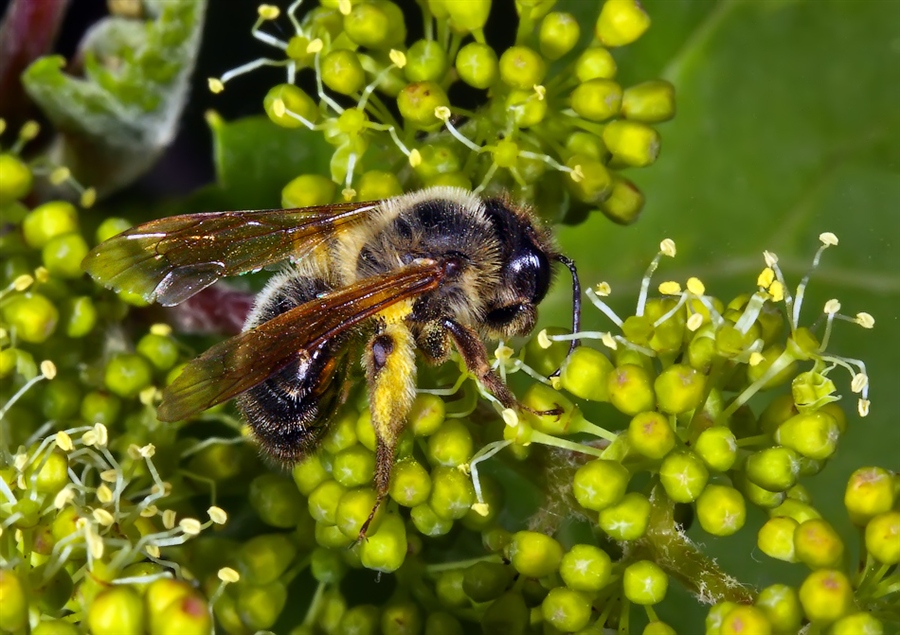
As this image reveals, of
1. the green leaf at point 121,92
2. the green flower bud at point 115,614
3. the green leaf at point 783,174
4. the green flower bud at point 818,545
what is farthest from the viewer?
the green leaf at point 121,92

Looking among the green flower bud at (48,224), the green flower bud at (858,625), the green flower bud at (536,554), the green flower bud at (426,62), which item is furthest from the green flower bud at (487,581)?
the green flower bud at (48,224)

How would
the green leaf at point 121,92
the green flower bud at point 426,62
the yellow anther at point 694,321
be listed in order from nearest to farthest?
the yellow anther at point 694,321 → the green flower bud at point 426,62 → the green leaf at point 121,92

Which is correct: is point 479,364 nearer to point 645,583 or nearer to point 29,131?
point 645,583

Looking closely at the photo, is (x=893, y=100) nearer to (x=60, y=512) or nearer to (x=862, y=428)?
(x=862, y=428)

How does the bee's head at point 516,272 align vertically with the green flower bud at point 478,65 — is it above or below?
below

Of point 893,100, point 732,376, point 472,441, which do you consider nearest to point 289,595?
point 472,441

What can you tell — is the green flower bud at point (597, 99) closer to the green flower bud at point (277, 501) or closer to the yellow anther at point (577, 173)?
the yellow anther at point (577, 173)

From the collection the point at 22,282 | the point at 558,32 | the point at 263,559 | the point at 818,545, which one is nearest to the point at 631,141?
the point at 558,32
